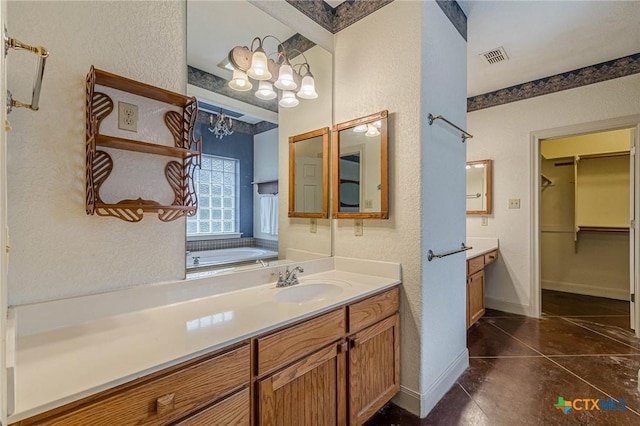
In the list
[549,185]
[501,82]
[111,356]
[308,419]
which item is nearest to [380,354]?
[308,419]

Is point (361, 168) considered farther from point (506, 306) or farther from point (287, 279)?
point (506, 306)

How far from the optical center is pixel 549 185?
4.29 m

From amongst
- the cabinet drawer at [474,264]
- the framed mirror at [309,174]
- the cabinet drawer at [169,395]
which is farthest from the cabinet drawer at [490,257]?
the cabinet drawer at [169,395]

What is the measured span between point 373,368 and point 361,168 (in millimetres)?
1184

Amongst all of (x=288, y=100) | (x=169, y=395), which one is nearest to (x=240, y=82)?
(x=288, y=100)

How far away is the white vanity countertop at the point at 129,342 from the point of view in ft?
2.28

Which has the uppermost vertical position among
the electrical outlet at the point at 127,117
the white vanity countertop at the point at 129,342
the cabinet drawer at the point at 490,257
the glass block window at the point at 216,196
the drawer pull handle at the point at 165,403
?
the electrical outlet at the point at 127,117

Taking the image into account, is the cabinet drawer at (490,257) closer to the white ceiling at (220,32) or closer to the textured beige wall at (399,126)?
the textured beige wall at (399,126)

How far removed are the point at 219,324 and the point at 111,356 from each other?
320mm

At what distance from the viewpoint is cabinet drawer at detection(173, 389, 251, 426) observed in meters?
0.88

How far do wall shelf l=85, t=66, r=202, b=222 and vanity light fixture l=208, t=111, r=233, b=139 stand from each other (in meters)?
0.12

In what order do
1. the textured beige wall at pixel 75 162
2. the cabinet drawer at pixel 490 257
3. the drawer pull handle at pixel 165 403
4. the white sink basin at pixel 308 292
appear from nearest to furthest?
the drawer pull handle at pixel 165 403
the textured beige wall at pixel 75 162
the white sink basin at pixel 308 292
the cabinet drawer at pixel 490 257

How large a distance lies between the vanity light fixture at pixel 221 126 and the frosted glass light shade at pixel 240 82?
187mm

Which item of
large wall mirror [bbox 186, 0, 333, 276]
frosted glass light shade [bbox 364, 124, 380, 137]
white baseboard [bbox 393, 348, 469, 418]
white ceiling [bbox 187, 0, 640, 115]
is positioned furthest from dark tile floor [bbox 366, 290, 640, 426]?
white ceiling [bbox 187, 0, 640, 115]
